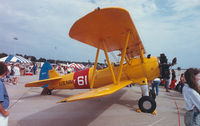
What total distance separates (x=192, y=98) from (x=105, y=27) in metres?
2.87

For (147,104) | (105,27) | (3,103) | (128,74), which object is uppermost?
(105,27)

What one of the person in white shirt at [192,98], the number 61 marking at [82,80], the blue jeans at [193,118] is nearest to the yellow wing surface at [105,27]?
the number 61 marking at [82,80]

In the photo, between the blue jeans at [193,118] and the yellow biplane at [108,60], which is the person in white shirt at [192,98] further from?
the yellow biplane at [108,60]

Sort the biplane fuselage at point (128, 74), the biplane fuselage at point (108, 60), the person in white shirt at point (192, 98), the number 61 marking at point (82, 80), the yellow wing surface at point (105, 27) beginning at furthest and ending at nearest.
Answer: the number 61 marking at point (82, 80), the biplane fuselage at point (128, 74), the biplane fuselage at point (108, 60), the yellow wing surface at point (105, 27), the person in white shirt at point (192, 98)

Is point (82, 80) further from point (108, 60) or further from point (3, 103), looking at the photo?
point (3, 103)

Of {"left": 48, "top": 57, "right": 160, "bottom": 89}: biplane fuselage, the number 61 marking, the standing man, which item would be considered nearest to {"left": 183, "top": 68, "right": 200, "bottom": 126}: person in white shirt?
the standing man

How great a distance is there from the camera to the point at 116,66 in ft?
17.2

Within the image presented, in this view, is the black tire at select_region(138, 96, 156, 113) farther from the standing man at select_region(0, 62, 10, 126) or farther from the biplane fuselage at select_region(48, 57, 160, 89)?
the standing man at select_region(0, 62, 10, 126)

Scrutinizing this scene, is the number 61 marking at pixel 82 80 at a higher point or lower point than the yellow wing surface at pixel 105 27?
lower

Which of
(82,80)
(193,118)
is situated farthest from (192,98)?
(82,80)

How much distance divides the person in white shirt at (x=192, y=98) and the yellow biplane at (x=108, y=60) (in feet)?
5.15

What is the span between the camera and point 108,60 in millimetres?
4402

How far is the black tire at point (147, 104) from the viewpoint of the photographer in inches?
152

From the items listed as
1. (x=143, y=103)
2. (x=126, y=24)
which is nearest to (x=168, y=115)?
(x=143, y=103)
